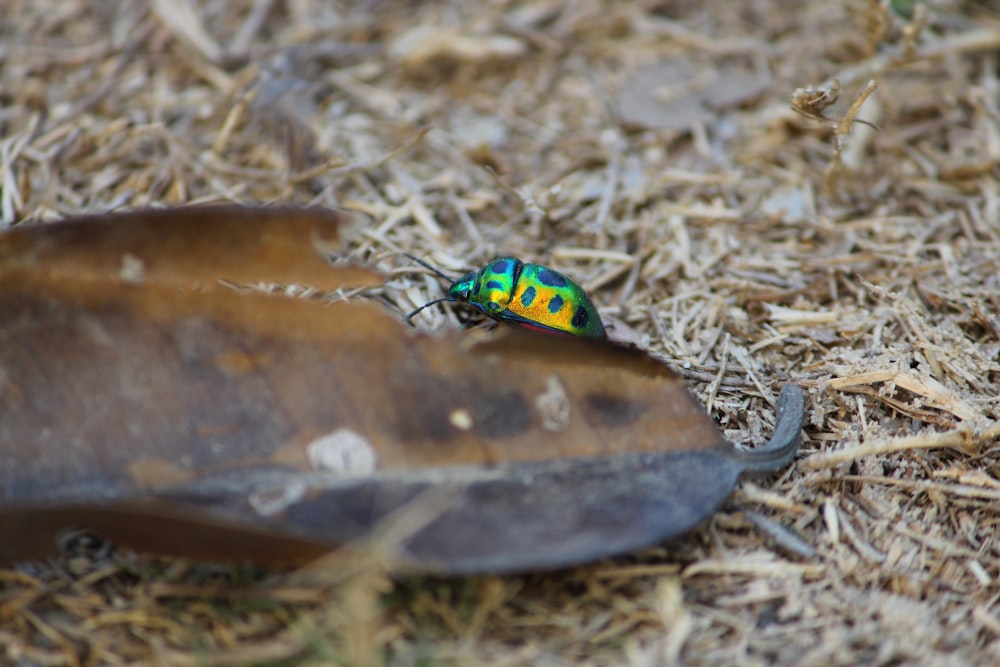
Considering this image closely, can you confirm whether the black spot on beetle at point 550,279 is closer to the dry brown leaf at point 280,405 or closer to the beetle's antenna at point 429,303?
the beetle's antenna at point 429,303

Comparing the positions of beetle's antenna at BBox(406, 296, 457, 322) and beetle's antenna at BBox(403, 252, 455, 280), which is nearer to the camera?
beetle's antenna at BBox(406, 296, 457, 322)

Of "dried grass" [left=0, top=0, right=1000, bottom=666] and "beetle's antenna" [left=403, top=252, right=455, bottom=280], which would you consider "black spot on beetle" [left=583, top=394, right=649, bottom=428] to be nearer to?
"dried grass" [left=0, top=0, right=1000, bottom=666]

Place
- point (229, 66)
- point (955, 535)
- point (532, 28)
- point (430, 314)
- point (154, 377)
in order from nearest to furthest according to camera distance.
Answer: point (154, 377) < point (955, 535) < point (430, 314) < point (229, 66) < point (532, 28)

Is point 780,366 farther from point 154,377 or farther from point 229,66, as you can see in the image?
point 229,66

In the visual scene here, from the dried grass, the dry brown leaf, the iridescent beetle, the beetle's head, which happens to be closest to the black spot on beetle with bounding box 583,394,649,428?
the dry brown leaf

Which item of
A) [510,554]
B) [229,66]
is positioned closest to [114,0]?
[229,66]

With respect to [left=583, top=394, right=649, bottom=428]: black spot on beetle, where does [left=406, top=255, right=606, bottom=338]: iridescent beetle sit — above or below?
below

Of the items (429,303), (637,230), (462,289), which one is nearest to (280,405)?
(429,303)
